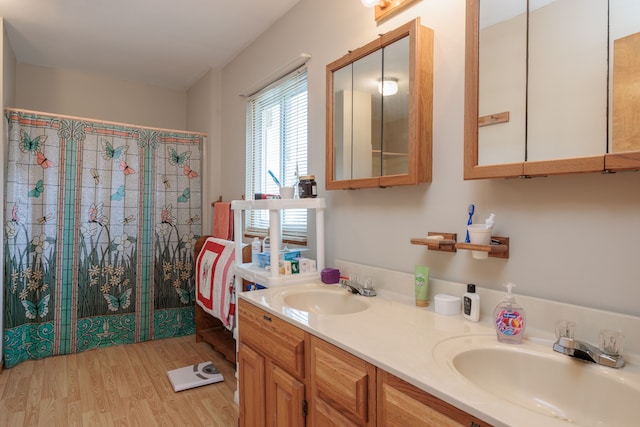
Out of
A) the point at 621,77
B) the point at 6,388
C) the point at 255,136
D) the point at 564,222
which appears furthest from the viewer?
the point at 255,136

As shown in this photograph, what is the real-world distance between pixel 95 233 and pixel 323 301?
7.40 ft

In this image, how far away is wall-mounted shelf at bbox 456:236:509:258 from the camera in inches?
45.7

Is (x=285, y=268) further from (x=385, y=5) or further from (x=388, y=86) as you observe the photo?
(x=385, y=5)

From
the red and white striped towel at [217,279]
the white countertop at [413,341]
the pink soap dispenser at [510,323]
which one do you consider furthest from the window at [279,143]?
the pink soap dispenser at [510,323]

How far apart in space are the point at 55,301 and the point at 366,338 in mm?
2832

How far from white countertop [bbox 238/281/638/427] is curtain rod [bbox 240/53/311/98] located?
4.66ft

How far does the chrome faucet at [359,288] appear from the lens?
1572 millimetres

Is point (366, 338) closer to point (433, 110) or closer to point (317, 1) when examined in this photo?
point (433, 110)

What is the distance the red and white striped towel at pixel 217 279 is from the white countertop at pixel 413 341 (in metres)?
0.91

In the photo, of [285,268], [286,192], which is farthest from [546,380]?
[286,192]

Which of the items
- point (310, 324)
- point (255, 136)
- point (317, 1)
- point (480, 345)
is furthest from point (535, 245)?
point (255, 136)

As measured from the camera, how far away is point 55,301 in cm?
284

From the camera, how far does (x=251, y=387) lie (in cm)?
157

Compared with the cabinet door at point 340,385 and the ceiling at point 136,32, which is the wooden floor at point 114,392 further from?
the ceiling at point 136,32
